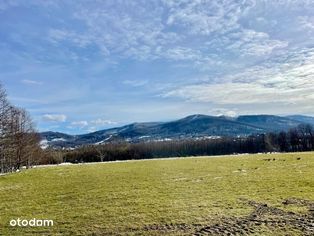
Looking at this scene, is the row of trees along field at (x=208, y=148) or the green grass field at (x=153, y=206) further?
the row of trees along field at (x=208, y=148)

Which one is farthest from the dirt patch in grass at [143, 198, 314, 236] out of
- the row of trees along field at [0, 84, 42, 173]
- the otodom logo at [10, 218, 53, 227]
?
the row of trees along field at [0, 84, 42, 173]

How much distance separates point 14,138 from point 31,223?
4688 centimetres

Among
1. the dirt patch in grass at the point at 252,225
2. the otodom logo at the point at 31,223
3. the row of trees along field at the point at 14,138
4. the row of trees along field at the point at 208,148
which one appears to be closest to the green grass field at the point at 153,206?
the dirt patch in grass at the point at 252,225

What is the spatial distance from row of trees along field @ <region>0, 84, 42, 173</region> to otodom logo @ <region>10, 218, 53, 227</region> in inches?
1523

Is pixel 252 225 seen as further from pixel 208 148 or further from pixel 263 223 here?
pixel 208 148

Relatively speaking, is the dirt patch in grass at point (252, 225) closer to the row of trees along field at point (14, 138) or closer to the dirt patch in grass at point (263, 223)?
the dirt patch in grass at point (263, 223)

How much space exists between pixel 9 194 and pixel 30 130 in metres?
51.9

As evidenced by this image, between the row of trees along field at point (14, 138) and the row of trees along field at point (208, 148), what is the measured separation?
5403 cm

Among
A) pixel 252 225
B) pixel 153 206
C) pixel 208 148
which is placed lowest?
pixel 252 225

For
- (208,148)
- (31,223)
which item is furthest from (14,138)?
(208,148)

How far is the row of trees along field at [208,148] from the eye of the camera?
5502 inches

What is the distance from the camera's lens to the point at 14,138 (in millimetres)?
58719

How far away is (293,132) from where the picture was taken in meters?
153

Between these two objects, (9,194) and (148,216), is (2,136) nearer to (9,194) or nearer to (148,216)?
(9,194)
